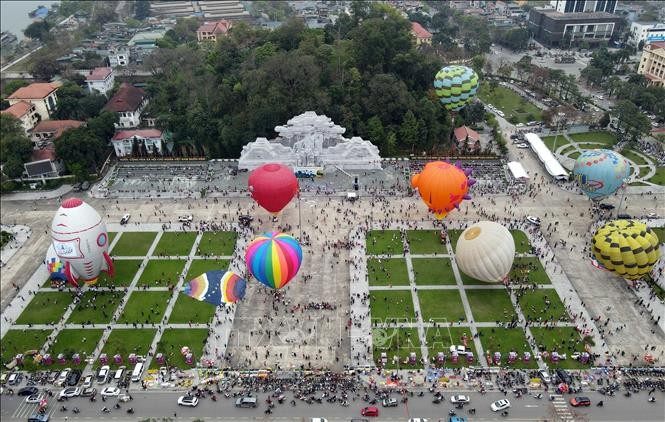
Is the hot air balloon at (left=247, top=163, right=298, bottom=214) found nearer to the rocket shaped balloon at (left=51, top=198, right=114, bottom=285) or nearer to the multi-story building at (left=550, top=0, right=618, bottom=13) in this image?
the rocket shaped balloon at (left=51, top=198, right=114, bottom=285)

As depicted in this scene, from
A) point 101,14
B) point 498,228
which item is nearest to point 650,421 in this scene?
point 498,228

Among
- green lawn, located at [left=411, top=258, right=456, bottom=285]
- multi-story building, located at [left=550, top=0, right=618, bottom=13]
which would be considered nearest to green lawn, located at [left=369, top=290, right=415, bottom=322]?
green lawn, located at [left=411, top=258, right=456, bottom=285]

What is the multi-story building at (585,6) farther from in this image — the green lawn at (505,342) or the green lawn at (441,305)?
the green lawn at (505,342)

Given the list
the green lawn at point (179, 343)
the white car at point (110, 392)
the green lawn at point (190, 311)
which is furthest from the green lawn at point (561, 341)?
the white car at point (110, 392)

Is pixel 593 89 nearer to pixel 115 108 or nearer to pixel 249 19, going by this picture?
pixel 115 108

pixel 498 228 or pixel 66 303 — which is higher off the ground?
pixel 498 228

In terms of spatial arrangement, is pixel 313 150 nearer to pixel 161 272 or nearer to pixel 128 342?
pixel 161 272
